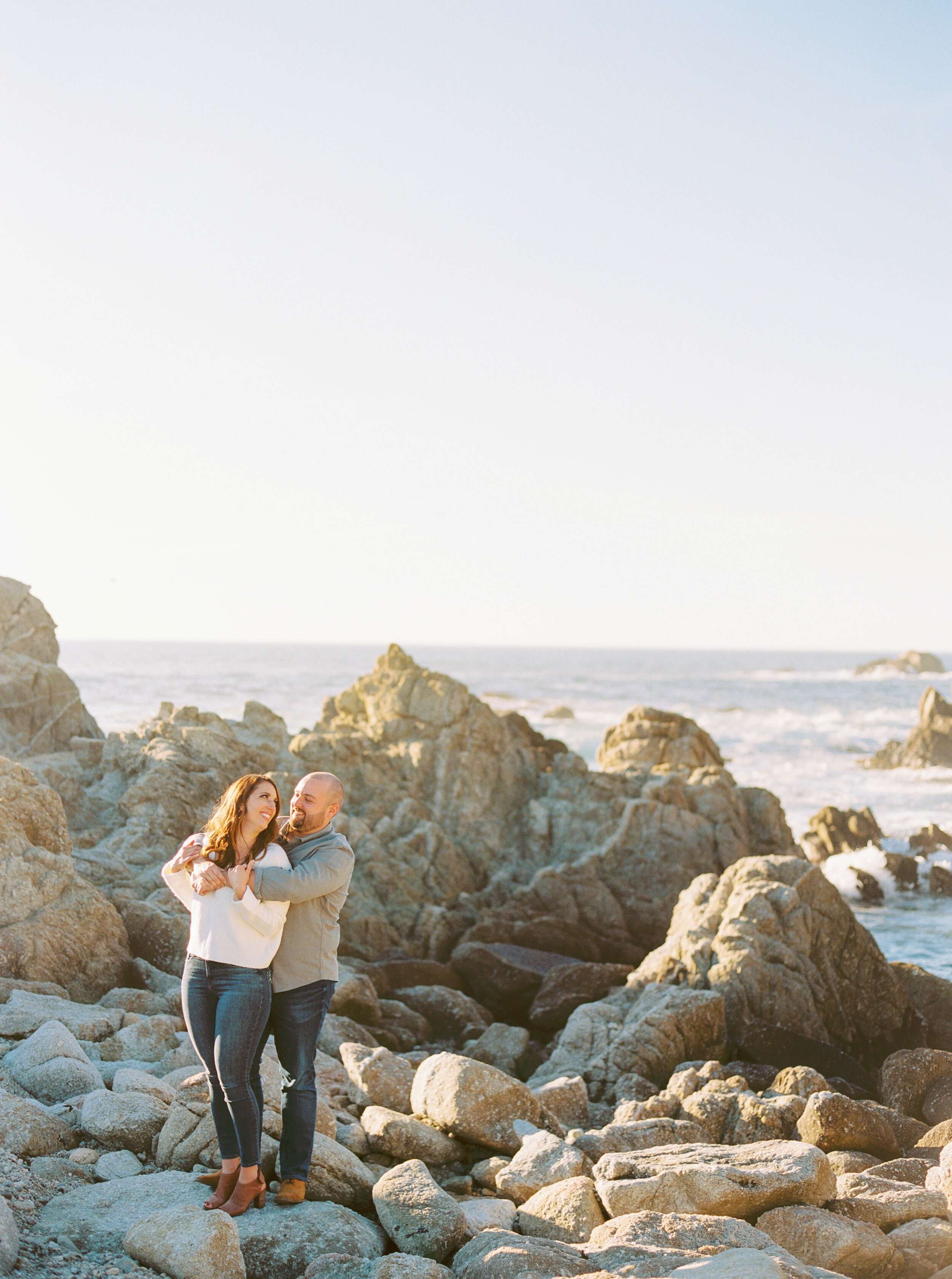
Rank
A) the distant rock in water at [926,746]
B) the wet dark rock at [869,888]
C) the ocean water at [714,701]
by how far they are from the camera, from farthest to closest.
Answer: the distant rock in water at [926,746] → the ocean water at [714,701] → the wet dark rock at [869,888]

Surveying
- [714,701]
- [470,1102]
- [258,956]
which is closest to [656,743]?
[470,1102]

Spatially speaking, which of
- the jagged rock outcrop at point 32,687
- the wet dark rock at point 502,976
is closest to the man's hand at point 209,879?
the wet dark rock at point 502,976

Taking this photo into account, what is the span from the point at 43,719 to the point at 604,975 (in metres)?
9.54

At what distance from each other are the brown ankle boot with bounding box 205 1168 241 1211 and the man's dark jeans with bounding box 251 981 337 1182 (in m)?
0.30

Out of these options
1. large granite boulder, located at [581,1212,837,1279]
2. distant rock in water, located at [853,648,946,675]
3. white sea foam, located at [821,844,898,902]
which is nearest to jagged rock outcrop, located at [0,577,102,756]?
large granite boulder, located at [581,1212,837,1279]

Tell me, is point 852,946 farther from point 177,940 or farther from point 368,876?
point 177,940

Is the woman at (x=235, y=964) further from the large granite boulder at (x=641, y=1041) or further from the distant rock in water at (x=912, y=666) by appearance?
the distant rock in water at (x=912, y=666)

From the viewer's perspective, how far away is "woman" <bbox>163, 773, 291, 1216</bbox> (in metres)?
4.90

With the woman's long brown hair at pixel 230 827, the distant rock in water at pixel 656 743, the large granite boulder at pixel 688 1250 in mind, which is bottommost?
the large granite boulder at pixel 688 1250

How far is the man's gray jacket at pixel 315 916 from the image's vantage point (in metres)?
5.11

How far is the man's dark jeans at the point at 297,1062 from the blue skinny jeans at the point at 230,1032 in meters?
0.23

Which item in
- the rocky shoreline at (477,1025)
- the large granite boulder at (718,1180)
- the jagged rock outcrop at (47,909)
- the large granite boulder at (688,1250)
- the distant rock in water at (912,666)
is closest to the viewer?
the large granite boulder at (688,1250)

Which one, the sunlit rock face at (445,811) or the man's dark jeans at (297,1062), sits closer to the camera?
the man's dark jeans at (297,1062)

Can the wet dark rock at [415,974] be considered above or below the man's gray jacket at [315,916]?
below
